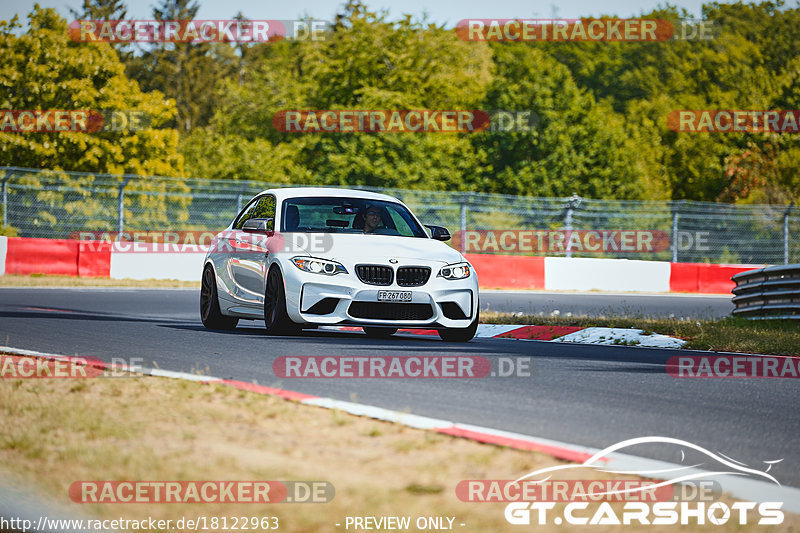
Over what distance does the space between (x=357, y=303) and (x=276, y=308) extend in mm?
819

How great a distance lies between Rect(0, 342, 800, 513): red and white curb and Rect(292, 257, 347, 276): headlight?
11.2ft

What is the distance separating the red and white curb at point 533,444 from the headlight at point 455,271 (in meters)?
4.02

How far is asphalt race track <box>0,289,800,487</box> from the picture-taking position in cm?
599

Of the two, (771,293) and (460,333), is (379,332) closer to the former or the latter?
(460,333)

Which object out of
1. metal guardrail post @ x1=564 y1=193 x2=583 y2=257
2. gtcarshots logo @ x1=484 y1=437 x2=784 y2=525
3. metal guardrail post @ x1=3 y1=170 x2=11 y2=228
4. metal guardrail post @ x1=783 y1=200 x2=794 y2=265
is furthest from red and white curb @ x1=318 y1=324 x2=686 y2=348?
metal guardrail post @ x1=783 y1=200 x2=794 y2=265

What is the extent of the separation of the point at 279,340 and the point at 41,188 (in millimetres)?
16284

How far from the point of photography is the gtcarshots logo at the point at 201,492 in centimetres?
418

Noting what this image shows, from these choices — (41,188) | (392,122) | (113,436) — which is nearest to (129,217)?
(41,188)

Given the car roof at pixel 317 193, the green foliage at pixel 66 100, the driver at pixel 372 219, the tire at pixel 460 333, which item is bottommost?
the tire at pixel 460 333

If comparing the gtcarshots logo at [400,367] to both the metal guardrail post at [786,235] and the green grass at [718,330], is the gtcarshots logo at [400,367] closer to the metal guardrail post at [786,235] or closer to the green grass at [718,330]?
the green grass at [718,330]

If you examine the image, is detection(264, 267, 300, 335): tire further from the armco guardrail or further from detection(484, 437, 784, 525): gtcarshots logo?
the armco guardrail

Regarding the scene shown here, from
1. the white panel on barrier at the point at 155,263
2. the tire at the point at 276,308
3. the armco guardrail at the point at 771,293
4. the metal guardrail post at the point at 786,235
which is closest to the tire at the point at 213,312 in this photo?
the tire at the point at 276,308

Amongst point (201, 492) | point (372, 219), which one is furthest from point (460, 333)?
point (201, 492)

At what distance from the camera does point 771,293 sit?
49.2 feet
